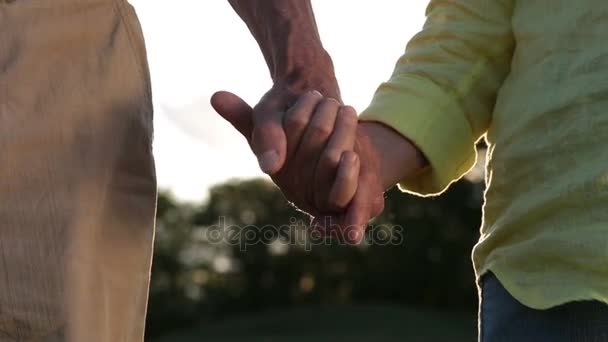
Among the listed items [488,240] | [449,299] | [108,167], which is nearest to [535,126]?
[488,240]

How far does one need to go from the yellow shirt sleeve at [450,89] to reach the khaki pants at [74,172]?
37 centimetres

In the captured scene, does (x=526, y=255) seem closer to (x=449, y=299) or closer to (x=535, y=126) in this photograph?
(x=535, y=126)

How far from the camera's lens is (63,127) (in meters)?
1.72

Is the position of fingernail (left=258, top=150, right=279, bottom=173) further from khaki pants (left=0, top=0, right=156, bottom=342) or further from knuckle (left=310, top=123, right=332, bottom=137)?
khaki pants (left=0, top=0, right=156, bottom=342)

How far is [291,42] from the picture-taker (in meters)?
1.76

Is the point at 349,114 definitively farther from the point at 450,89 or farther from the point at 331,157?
the point at 450,89

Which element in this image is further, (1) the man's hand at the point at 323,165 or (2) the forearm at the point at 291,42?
(2) the forearm at the point at 291,42

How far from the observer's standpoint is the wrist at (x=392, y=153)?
182cm

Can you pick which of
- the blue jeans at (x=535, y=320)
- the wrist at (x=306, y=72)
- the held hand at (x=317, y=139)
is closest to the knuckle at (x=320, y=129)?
the held hand at (x=317, y=139)

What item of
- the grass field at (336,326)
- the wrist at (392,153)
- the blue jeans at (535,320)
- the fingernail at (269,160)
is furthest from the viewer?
the grass field at (336,326)

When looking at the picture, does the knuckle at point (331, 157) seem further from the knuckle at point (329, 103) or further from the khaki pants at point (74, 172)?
the khaki pants at point (74, 172)

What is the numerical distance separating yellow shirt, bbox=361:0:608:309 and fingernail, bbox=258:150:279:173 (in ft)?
1.19

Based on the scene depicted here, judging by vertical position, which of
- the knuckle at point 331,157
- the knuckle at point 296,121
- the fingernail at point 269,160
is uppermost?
the knuckle at point 296,121

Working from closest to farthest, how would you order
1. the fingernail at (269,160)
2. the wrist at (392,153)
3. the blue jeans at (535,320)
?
the fingernail at (269,160) < the blue jeans at (535,320) < the wrist at (392,153)
